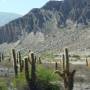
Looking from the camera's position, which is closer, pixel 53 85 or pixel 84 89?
pixel 53 85

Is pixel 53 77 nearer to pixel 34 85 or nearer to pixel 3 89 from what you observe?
pixel 34 85

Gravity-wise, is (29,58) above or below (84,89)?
above

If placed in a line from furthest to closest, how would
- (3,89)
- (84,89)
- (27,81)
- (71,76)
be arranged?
(84,89) → (27,81) → (3,89) → (71,76)

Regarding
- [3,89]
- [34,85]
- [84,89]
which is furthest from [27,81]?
[84,89]

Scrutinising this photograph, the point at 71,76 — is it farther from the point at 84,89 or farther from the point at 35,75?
the point at 84,89

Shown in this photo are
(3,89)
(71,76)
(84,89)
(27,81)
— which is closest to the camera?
(71,76)

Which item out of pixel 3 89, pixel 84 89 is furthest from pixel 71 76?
pixel 84 89

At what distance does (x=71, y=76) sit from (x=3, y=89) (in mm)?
10868

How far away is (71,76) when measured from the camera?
131ft

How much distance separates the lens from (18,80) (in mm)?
52281

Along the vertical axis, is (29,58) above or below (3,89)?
above

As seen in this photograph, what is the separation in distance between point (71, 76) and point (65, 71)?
0.75m

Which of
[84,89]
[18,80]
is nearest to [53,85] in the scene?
[18,80]

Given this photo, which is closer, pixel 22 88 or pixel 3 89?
pixel 3 89
